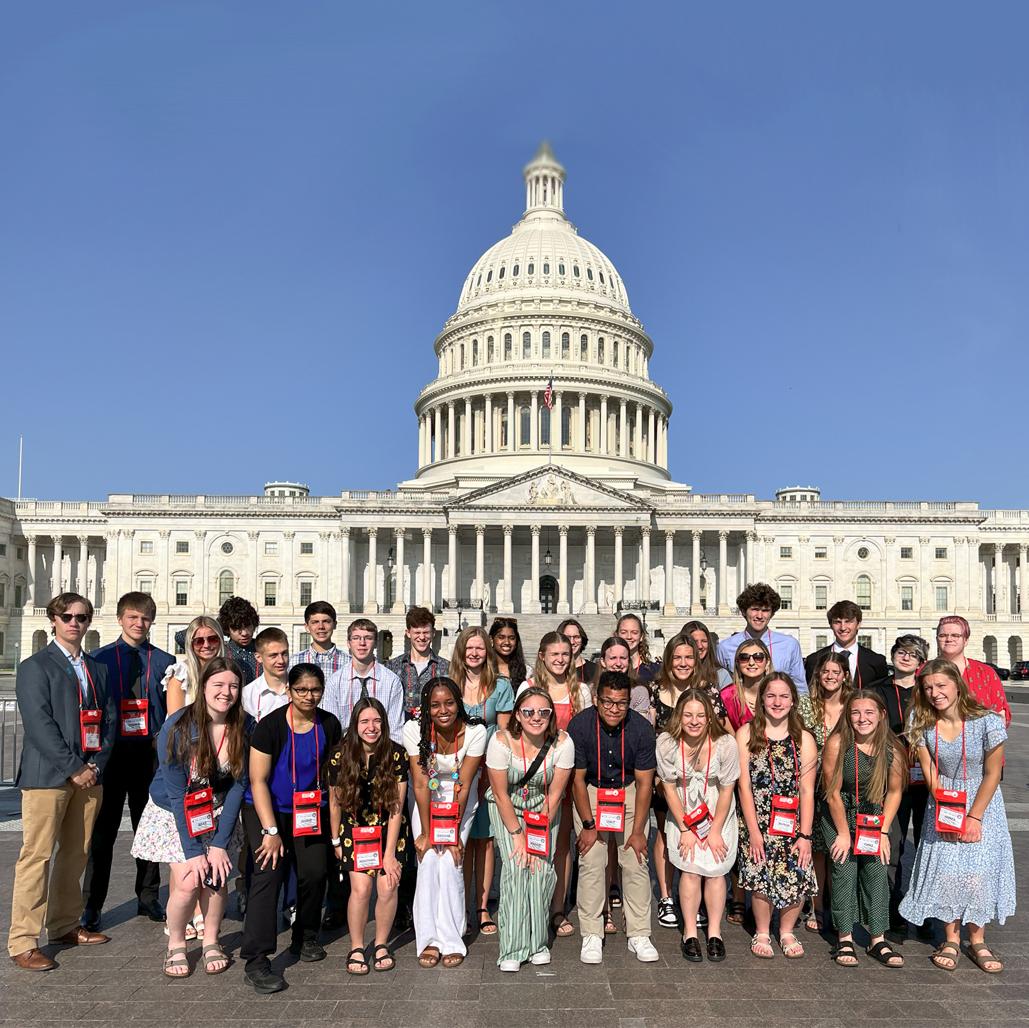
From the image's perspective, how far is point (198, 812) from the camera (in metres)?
8.30

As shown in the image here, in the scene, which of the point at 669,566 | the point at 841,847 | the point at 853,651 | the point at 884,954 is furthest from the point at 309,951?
the point at 669,566

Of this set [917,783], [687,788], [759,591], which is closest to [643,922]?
[687,788]

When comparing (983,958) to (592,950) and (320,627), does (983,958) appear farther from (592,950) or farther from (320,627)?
(320,627)

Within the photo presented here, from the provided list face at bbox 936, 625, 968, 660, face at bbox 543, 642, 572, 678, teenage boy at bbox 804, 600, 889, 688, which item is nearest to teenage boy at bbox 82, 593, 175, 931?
face at bbox 543, 642, 572, 678

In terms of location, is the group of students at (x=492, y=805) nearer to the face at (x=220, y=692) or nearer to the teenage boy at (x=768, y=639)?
the face at (x=220, y=692)

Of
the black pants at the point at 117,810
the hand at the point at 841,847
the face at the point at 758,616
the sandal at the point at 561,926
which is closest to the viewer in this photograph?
the hand at the point at 841,847

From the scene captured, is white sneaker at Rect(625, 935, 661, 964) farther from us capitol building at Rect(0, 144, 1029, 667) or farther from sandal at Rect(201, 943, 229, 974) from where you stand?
us capitol building at Rect(0, 144, 1029, 667)

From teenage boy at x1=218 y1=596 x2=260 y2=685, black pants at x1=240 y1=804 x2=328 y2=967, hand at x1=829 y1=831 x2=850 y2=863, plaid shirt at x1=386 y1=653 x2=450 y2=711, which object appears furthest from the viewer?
teenage boy at x1=218 y1=596 x2=260 y2=685

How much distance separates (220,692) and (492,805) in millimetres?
2829

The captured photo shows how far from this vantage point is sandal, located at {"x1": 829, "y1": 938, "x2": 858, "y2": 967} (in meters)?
8.69

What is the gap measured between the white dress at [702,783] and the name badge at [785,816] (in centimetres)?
39

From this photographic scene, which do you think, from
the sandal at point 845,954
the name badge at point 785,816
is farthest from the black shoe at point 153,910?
the sandal at point 845,954

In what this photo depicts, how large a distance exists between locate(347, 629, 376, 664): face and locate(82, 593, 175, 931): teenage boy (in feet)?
6.10

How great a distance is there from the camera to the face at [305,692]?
27.5 ft
